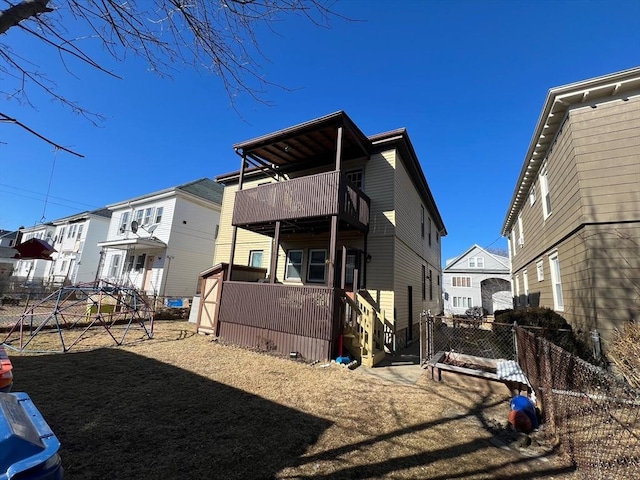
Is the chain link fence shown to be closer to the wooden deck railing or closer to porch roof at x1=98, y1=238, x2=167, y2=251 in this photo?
the wooden deck railing

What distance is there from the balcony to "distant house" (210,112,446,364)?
36 mm

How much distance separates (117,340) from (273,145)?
884 centimetres

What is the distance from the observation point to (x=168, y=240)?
1941cm

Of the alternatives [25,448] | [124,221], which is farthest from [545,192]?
[124,221]

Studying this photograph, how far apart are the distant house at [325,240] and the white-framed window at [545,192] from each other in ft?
15.4

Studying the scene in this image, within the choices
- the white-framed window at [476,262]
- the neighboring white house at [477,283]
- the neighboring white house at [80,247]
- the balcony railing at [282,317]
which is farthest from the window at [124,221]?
the white-framed window at [476,262]

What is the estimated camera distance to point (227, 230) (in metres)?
15.3

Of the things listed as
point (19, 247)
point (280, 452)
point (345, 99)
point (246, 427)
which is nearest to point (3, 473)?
point (280, 452)

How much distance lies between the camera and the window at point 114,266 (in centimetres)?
2303

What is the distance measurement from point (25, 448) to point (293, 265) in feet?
36.4

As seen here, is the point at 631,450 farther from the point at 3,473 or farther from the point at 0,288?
the point at 0,288

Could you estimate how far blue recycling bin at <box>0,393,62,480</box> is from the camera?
1.25 metres

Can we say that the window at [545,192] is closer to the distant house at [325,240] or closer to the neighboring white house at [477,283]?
the distant house at [325,240]

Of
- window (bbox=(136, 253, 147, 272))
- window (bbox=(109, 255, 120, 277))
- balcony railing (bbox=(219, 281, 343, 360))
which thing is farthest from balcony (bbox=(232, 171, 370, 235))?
window (bbox=(109, 255, 120, 277))
